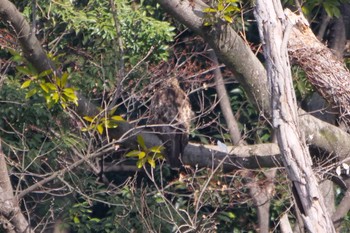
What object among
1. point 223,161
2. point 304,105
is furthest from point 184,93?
point 304,105

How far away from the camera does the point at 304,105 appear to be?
8.60 metres

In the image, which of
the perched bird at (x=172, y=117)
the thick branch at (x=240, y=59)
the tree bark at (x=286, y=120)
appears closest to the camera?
the tree bark at (x=286, y=120)

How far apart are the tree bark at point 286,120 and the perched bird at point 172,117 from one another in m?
2.45

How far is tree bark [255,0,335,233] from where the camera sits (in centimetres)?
431

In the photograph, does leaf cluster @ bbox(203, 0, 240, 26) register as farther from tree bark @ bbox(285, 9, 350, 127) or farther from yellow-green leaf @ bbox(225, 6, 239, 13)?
tree bark @ bbox(285, 9, 350, 127)

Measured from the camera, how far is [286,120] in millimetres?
4441

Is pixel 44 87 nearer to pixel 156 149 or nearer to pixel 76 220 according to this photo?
pixel 156 149

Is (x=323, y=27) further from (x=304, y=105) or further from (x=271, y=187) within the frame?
(x=271, y=187)

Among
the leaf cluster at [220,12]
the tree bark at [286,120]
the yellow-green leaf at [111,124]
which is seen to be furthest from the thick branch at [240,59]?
the tree bark at [286,120]

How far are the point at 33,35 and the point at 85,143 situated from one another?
1.71 metres

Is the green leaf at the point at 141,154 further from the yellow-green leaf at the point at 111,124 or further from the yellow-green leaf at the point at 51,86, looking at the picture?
the yellow-green leaf at the point at 51,86

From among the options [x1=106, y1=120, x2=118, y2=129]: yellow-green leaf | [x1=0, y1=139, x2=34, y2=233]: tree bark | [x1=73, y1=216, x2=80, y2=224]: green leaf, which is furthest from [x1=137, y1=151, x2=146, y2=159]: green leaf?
[x1=73, y1=216, x2=80, y2=224]: green leaf

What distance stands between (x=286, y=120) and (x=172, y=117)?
303 centimetres

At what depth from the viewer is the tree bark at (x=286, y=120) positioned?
4312 millimetres
